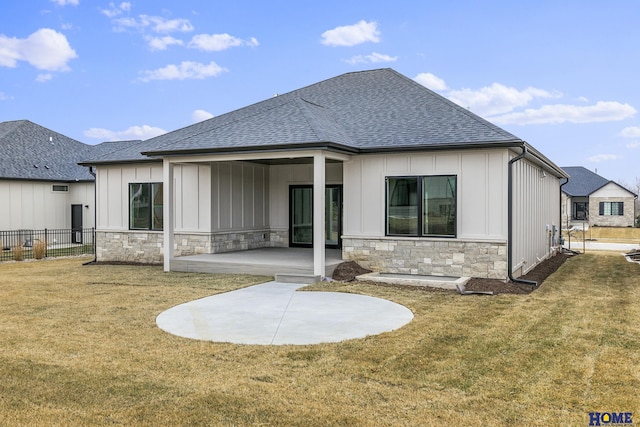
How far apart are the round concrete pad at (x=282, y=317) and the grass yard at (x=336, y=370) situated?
325mm

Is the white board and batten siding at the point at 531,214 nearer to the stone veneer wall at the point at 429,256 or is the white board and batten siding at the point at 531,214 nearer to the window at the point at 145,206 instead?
the stone veneer wall at the point at 429,256

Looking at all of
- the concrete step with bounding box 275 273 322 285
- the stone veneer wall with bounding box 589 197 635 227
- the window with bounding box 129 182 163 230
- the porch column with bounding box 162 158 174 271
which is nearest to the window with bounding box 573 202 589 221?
the stone veneer wall with bounding box 589 197 635 227

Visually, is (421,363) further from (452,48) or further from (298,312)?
(452,48)

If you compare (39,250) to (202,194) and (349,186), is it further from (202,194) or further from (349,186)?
(349,186)

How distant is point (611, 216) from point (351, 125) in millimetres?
38083

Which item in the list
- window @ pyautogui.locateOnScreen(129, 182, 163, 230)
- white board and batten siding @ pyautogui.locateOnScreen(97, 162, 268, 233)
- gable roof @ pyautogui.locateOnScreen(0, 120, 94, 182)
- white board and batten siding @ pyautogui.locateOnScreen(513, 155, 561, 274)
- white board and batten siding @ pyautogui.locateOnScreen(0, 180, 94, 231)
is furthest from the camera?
gable roof @ pyautogui.locateOnScreen(0, 120, 94, 182)

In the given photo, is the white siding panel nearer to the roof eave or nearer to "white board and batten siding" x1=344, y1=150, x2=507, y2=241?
the roof eave

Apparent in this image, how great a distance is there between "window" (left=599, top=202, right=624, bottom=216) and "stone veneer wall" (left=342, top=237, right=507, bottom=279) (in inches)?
1502

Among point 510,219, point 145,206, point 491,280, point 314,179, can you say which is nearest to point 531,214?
point 510,219

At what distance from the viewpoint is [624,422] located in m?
4.05

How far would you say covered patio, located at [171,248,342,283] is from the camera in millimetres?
11626

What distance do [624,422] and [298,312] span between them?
4944 millimetres

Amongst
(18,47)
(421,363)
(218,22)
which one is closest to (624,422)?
(421,363)

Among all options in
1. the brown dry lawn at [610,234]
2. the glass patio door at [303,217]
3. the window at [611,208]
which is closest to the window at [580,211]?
the window at [611,208]
